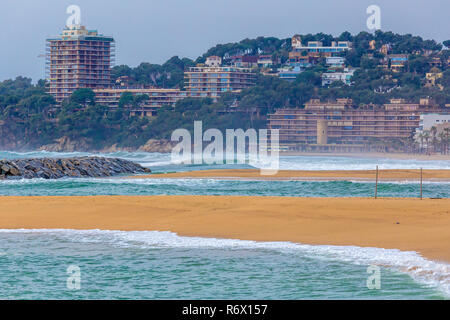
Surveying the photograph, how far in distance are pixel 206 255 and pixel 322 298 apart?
4.25 meters

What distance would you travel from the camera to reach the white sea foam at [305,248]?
14359 mm

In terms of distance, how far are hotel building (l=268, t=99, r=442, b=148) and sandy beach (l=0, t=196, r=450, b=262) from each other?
131027 mm

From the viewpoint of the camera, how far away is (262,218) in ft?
71.7

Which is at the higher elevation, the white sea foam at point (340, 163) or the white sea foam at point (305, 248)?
the white sea foam at point (305, 248)

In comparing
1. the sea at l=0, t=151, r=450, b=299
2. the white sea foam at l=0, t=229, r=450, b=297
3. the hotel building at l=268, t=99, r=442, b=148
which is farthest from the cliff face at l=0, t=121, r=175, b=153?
the sea at l=0, t=151, r=450, b=299

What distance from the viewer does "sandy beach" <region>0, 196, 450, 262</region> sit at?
1825cm

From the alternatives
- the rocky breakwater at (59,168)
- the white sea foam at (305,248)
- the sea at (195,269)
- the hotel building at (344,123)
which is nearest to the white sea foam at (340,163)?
the rocky breakwater at (59,168)

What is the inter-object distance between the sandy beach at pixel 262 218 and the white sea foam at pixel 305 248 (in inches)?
20.8

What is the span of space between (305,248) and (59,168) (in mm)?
35650

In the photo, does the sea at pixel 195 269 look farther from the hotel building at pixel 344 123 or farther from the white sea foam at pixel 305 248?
the hotel building at pixel 344 123

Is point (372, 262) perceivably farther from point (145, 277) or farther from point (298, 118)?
point (298, 118)

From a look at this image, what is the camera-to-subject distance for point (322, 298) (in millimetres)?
12805

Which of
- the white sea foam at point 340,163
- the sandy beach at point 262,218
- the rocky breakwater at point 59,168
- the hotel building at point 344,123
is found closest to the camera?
the sandy beach at point 262,218
